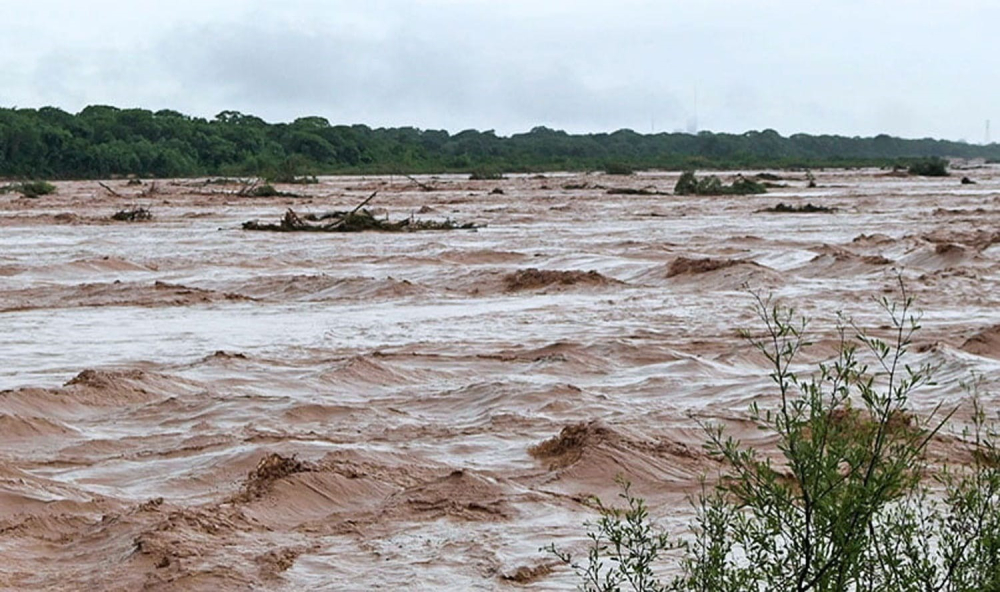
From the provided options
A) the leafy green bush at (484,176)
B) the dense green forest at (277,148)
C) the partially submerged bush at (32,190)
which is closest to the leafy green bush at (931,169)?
the dense green forest at (277,148)

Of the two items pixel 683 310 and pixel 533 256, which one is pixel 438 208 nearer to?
pixel 533 256

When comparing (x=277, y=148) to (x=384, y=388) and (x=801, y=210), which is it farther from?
(x=384, y=388)

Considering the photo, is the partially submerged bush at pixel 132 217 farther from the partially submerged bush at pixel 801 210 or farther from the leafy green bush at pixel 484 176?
the leafy green bush at pixel 484 176

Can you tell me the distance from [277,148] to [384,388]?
221 ft

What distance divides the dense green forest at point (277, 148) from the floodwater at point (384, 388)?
121ft

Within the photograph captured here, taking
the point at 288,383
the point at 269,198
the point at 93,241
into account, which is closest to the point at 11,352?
the point at 288,383

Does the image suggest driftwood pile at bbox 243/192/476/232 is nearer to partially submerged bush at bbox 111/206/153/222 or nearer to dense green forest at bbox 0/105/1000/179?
partially submerged bush at bbox 111/206/153/222

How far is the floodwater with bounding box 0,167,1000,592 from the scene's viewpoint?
581 cm

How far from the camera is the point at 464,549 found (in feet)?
18.8

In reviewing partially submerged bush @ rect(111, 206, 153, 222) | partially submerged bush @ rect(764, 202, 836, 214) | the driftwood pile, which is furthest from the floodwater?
partially submerged bush @ rect(764, 202, 836, 214)

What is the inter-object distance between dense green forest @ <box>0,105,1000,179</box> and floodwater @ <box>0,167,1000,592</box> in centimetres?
3702

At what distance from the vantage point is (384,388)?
375 inches

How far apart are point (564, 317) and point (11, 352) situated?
4800 millimetres

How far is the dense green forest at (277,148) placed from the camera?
60594 mm
